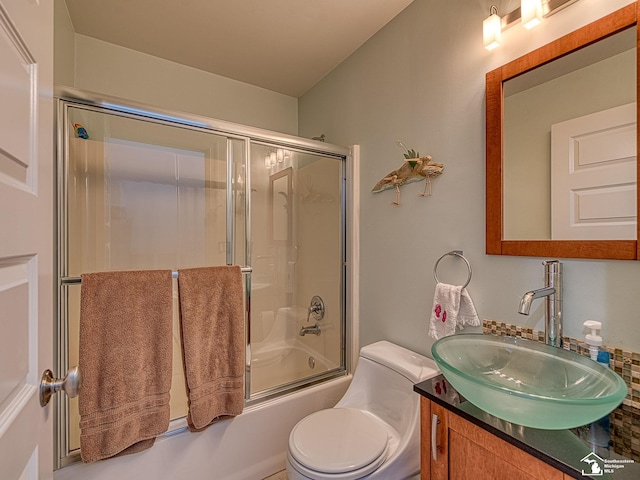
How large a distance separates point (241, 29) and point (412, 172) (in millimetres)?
1363

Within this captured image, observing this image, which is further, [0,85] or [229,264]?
[229,264]

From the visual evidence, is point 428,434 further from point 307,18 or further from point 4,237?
point 307,18

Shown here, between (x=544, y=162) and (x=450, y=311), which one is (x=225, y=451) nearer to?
(x=450, y=311)

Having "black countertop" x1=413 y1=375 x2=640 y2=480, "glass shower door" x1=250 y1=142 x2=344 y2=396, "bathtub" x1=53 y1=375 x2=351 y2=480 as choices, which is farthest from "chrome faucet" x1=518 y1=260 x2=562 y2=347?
"bathtub" x1=53 y1=375 x2=351 y2=480

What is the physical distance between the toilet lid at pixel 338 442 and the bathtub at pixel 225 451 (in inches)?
15.4

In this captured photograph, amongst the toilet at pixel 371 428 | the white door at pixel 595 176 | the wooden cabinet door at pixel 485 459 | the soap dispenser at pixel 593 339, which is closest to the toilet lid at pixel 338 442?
the toilet at pixel 371 428

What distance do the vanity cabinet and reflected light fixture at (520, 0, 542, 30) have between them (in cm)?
137

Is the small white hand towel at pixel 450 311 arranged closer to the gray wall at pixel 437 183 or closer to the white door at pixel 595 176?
the gray wall at pixel 437 183

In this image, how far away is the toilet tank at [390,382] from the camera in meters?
1.38

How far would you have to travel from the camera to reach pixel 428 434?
101 centimetres

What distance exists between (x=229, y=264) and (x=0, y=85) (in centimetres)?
133

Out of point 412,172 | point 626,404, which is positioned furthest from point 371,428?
point 412,172

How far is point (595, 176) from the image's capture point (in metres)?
0.97

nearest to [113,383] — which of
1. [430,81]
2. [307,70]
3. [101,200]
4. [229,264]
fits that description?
[229,264]
